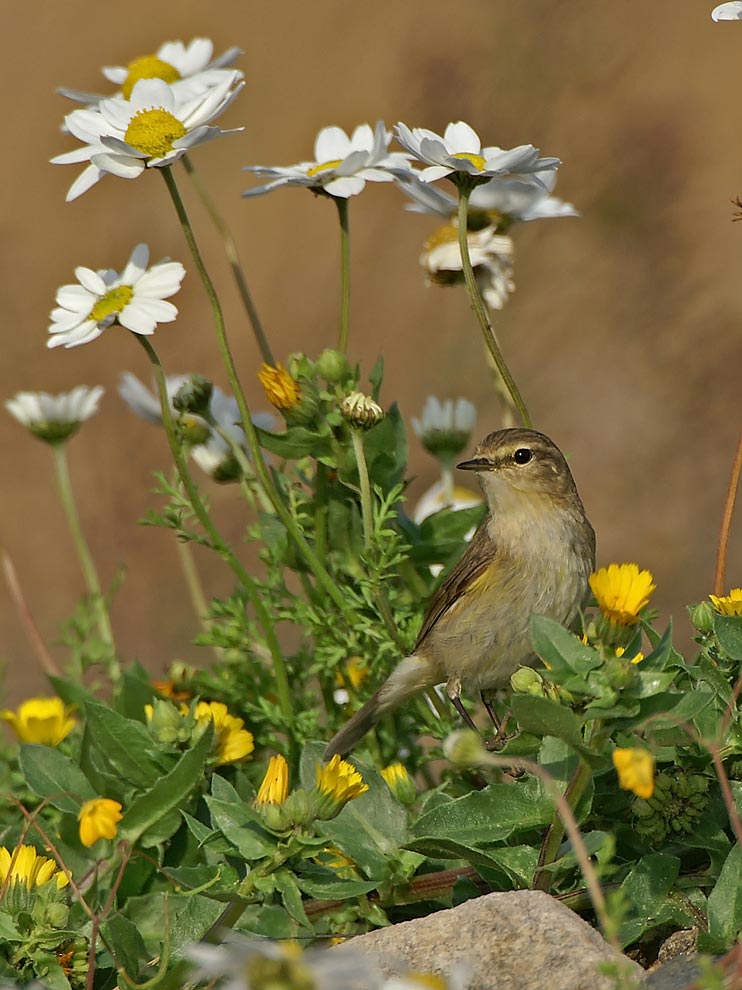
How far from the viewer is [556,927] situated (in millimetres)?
2617

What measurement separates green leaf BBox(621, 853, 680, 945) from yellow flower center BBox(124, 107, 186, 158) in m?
2.12

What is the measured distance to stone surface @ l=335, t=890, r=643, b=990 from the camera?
254 cm

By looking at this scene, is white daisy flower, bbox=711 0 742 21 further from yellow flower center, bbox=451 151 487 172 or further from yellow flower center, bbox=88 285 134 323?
yellow flower center, bbox=88 285 134 323

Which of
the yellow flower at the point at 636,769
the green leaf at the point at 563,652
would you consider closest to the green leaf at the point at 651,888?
the green leaf at the point at 563,652

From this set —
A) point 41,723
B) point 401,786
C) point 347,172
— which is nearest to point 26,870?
point 401,786

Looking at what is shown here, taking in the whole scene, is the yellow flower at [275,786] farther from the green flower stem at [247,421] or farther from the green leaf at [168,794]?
the green flower stem at [247,421]

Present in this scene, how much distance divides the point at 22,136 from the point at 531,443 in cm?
932

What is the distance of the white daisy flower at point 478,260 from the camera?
423cm

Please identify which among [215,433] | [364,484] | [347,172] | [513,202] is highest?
[347,172]

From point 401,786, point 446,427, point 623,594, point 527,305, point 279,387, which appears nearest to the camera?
point 623,594

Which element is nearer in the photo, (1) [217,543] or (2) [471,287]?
(2) [471,287]

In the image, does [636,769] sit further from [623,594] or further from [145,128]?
Answer: [145,128]

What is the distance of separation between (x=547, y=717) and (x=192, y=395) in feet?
5.74

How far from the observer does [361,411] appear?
11.5ft
